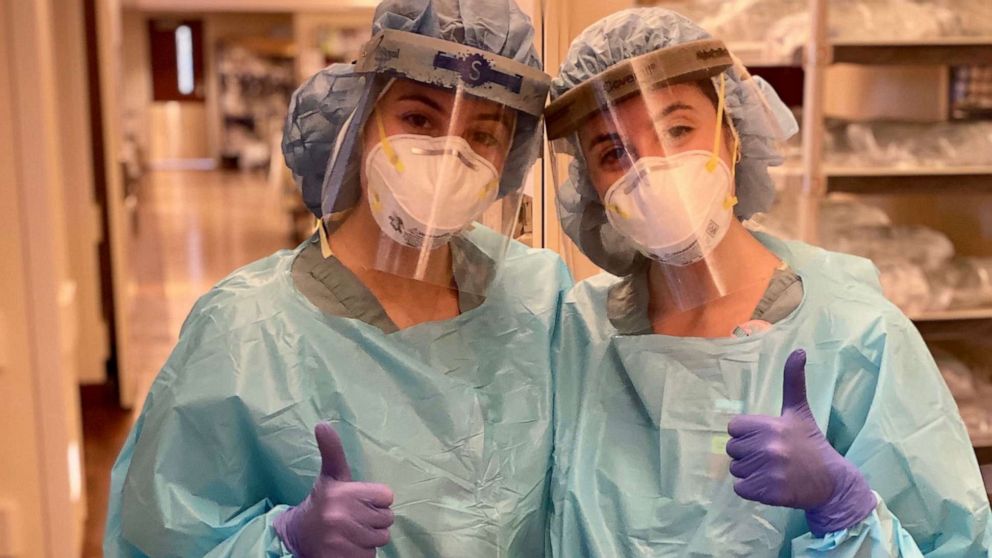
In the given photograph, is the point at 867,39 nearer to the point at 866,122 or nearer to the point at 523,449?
the point at 866,122

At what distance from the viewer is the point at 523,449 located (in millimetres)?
1440

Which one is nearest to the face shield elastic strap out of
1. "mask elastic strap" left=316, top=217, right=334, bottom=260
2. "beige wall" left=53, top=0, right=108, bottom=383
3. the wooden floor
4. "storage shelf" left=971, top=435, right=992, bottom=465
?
"mask elastic strap" left=316, top=217, right=334, bottom=260

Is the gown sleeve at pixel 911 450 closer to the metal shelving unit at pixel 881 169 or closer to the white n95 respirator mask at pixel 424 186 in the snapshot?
the white n95 respirator mask at pixel 424 186

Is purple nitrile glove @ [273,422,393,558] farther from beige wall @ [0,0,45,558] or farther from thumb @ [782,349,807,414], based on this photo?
beige wall @ [0,0,45,558]

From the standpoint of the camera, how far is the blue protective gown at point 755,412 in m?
1.32

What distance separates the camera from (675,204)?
1330 mm

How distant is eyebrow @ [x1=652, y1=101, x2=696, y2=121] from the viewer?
135cm

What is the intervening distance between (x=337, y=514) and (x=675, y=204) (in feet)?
1.82

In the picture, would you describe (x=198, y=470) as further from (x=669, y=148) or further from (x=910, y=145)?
(x=910, y=145)

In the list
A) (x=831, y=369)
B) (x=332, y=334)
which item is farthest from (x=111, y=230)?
(x=831, y=369)

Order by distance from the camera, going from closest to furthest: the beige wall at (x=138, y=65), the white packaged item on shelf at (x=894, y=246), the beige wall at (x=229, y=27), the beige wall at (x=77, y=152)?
the white packaged item on shelf at (x=894, y=246), the beige wall at (x=77, y=152), the beige wall at (x=138, y=65), the beige wall at (x=229, y=27)

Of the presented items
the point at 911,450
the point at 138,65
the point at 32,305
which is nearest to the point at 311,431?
the point at 911,450

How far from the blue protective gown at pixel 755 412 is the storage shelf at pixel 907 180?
1.60 m

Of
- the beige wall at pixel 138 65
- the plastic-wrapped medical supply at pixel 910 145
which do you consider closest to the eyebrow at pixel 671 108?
the plastic-wrapped medical supply at pixel 910 145
